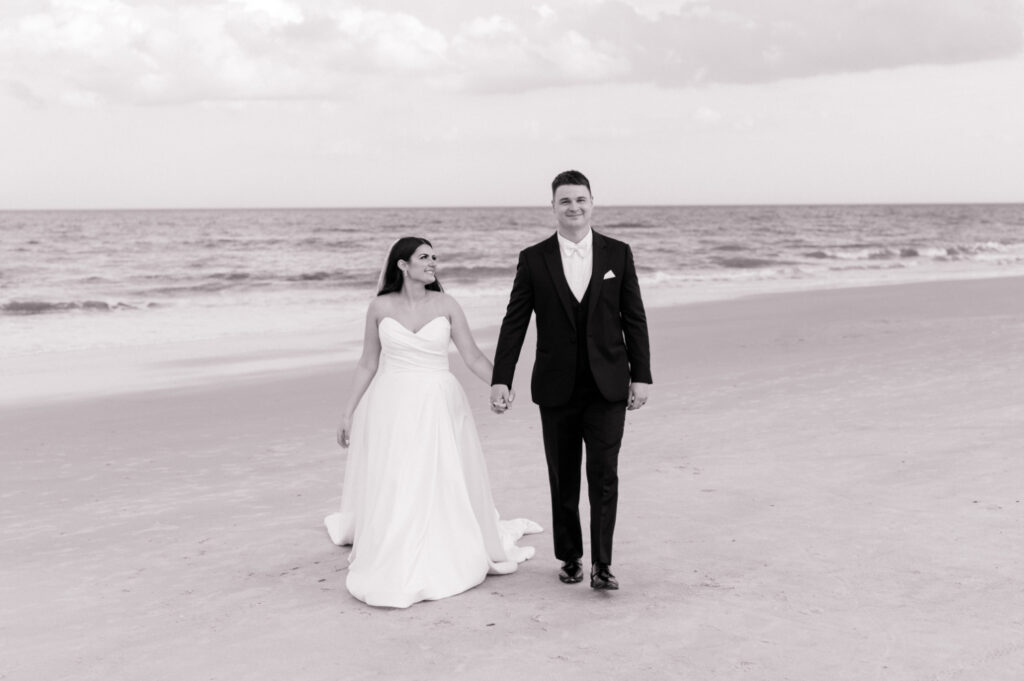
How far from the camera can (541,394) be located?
14.7 feet

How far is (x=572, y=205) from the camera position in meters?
4.36

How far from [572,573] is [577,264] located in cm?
145

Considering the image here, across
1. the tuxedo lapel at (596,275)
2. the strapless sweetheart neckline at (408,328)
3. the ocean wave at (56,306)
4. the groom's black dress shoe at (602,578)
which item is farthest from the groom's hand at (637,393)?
the ocean wave at (56,306)

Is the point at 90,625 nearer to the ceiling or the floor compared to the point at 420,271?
nearer to the floor

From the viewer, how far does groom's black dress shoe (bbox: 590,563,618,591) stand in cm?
432

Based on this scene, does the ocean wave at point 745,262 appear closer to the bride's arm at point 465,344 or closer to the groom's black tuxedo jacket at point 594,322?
the bride's arm at point 465,344

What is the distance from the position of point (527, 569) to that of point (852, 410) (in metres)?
4.25

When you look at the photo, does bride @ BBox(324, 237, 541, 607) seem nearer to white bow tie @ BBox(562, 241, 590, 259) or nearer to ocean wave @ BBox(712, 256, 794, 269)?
white bow tie @ BBox(562, 241, 590, 259)

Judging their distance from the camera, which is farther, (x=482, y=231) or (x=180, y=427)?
(x=482, y=231)

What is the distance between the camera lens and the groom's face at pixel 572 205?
4.36 metres

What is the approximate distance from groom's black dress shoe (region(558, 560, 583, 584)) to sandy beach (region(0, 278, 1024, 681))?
0.10 m

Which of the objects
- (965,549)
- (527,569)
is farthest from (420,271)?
(965,549)

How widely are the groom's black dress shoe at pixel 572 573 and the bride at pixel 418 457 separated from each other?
0.31m

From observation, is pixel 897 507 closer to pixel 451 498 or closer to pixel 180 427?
pixel 451 498
